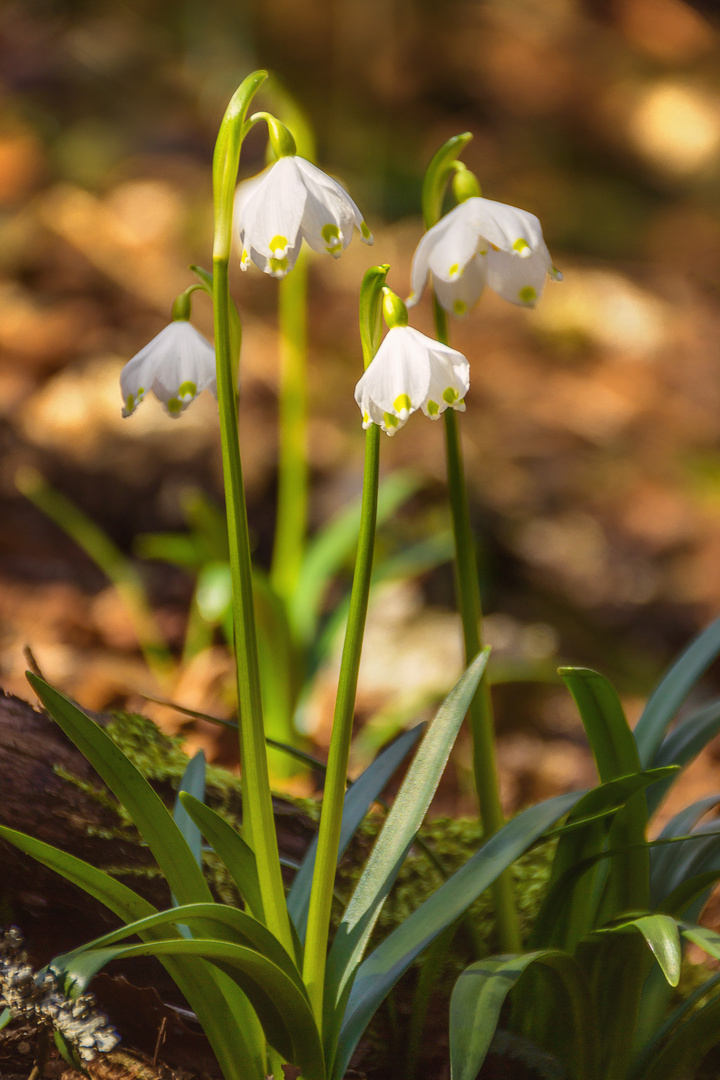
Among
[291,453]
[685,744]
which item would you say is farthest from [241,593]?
[291,453]

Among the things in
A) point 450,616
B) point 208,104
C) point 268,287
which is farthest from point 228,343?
point 208,104

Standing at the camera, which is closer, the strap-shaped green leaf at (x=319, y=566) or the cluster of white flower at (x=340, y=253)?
the cluster of white flower at (x=340, y=253)

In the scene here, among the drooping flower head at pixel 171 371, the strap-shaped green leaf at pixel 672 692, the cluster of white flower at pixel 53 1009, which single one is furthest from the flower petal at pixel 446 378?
the cluster of white flower at pixel 53 1009

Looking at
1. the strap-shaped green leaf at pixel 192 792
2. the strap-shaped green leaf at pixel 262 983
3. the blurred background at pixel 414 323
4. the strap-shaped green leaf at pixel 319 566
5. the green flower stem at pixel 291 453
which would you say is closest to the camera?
the strap-shaped green leaf at pixel 262 983

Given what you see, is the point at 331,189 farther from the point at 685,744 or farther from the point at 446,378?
the point at 685,744

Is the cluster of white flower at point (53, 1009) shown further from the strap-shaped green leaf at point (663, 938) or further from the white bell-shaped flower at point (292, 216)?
the white bell-shaped flower at point (292, 216)

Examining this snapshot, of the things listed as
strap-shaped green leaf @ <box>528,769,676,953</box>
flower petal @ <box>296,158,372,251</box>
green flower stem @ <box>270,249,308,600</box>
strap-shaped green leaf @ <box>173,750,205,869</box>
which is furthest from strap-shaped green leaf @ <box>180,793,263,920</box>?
green flower stem @ <box>270,249,308,600</box>
